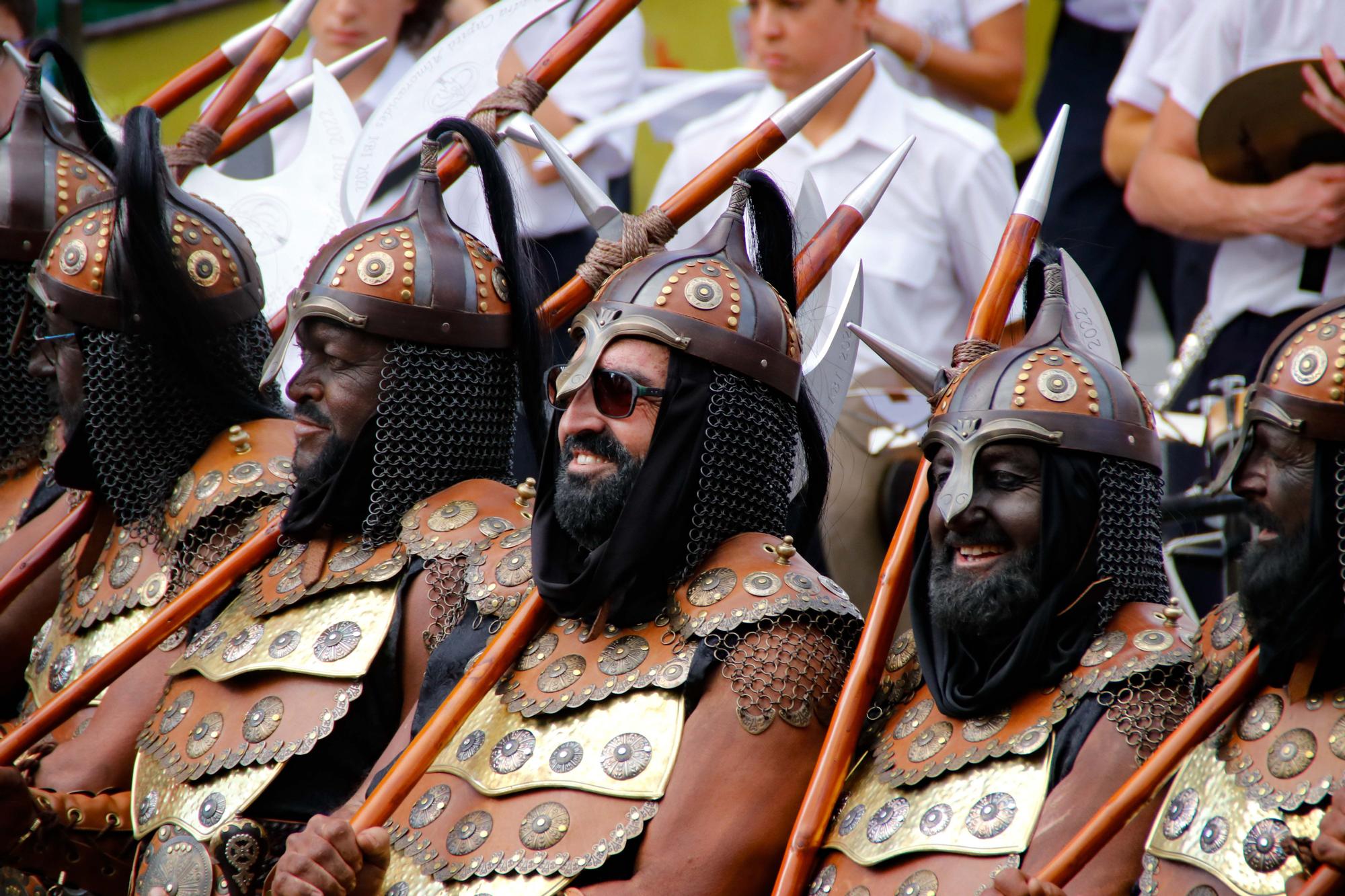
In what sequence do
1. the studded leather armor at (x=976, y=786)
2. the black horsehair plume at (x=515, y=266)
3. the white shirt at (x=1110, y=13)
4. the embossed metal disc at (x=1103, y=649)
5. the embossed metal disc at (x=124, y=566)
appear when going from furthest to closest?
the white shirt at (x=1110, y=13) → the embossed metal disc at (x=124, y=566) → the black horsehair plume at (x=515, y=266) → the embossed metal disc at (x=1103, y=649) → the studded leather armor at (x=976, y=786)

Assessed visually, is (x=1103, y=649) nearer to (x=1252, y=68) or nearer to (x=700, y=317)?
(x=700, y=317)

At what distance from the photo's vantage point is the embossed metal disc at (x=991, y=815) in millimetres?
4367

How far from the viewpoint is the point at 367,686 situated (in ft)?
17.9

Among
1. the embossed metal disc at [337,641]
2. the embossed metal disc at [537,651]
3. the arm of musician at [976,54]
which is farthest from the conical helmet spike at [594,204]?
the arm of musician at [976,54]

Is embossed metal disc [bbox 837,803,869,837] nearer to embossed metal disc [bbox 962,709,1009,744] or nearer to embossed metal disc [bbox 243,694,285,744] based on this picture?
embossed metal disc [bbox 962,709,1009,744]

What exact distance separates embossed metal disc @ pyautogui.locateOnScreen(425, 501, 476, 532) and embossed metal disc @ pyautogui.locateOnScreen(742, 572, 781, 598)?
1.00 m

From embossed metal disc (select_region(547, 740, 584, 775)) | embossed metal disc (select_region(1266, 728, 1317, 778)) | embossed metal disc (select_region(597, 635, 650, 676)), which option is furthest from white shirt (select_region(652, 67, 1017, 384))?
embossed metal disc (select_region(1266, 728, 1317, 778))

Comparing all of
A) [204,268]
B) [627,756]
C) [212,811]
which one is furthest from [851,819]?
[204,268]

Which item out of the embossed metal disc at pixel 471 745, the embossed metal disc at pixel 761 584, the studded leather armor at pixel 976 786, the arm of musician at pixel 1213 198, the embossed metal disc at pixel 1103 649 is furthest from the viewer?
the arm of musician at pixel 1213 198

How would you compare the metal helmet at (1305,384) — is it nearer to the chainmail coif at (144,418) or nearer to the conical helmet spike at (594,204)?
the conical helmet spike at (594,204)

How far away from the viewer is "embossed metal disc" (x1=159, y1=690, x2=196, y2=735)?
569cm

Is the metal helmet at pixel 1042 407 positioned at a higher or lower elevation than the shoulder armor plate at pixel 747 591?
higher

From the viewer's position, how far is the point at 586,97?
8836 mm

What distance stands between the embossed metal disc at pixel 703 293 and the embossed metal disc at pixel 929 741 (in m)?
1.20
